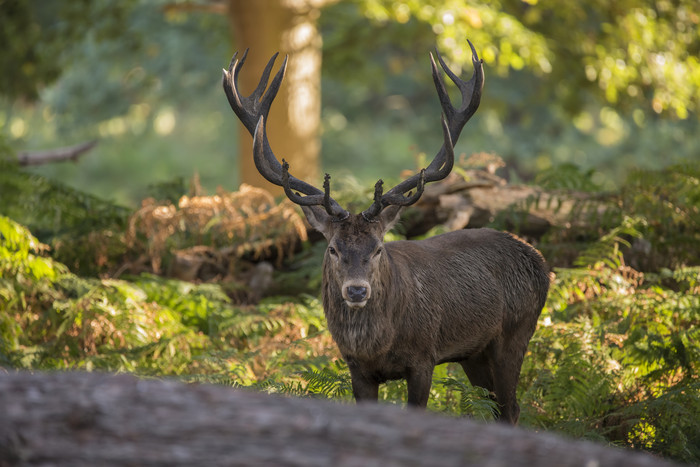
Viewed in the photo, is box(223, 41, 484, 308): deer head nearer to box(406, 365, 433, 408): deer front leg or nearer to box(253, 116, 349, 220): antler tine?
box(253, 116, 349, 220): antler tine

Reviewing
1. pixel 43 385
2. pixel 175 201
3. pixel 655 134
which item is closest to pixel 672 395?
pixel 43 385

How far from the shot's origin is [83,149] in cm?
1058

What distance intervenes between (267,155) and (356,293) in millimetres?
1600

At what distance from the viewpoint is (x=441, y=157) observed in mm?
6086

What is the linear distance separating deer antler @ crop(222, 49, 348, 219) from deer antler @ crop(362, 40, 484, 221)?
309 millimetres

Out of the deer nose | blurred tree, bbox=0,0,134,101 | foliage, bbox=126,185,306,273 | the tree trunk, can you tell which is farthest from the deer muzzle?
blurred tree, bbox=0,0,134,101

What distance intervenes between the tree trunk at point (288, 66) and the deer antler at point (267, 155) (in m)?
5.47

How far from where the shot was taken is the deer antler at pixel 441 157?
5559 mm

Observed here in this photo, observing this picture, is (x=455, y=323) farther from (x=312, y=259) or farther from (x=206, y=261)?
(x=206, y=261)

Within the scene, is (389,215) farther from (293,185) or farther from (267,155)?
(267,155)

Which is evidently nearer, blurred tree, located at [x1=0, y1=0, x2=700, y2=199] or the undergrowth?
the undergrowth

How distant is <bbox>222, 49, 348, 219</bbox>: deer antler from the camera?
18.4 ft

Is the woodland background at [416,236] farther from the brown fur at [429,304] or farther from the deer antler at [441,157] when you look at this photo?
the deer antler at [441,157]

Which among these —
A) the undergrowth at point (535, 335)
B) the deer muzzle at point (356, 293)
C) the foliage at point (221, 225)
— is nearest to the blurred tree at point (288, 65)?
the foliage at point (221, 225)
